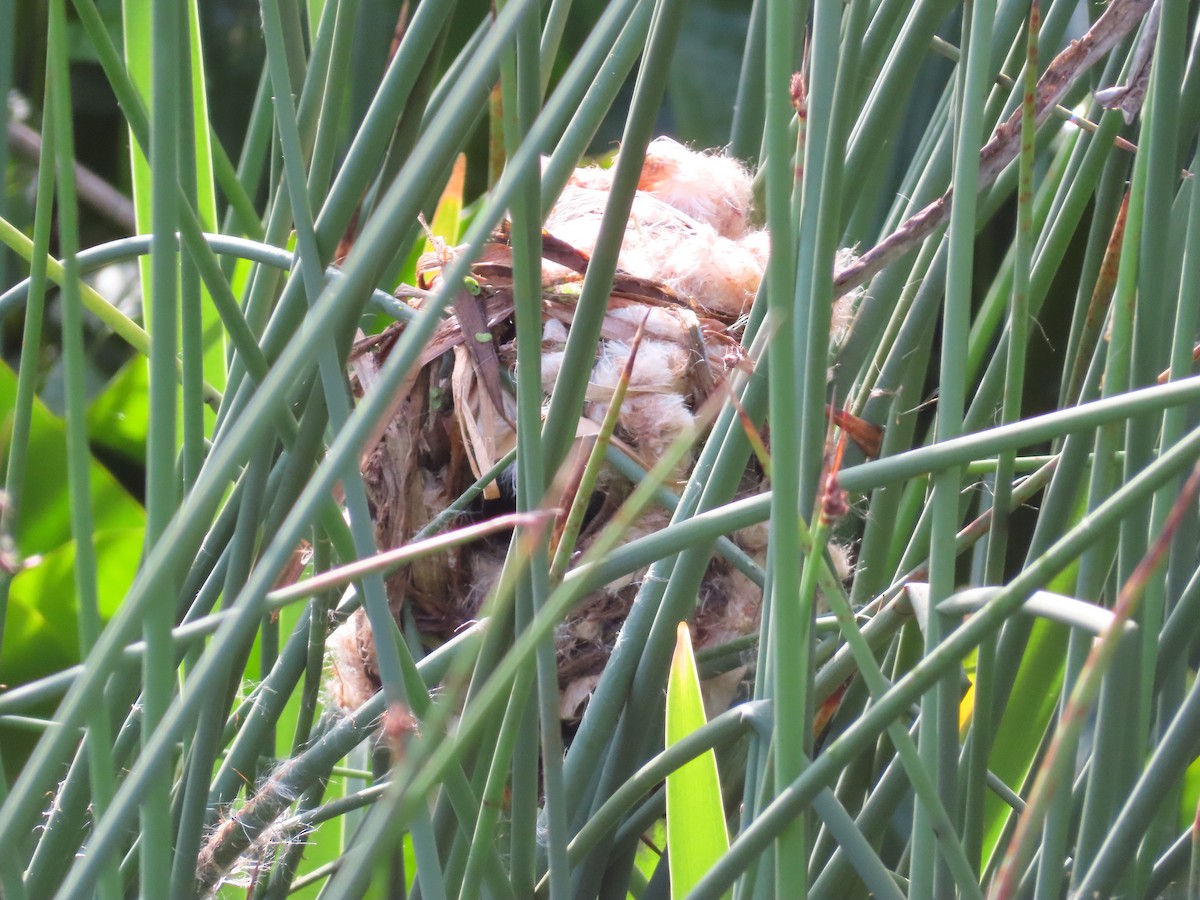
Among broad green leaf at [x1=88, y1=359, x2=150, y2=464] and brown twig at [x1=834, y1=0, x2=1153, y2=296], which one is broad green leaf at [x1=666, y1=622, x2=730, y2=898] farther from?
broad green leaf at [x1=88, y1=359, x2=150, y2=464]

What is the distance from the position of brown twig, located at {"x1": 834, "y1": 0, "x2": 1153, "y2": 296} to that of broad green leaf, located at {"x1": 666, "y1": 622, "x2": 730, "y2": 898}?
128 mm

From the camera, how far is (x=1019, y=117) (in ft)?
1.14

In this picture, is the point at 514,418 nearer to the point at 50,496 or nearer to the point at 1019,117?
the point at 1019,117

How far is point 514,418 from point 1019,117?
0.25 metres

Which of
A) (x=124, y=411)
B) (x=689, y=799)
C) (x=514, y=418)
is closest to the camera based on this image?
(x=689, y=799)

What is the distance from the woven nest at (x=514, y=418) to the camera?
524mm

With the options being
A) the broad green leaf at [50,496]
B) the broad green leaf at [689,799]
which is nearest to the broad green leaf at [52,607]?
the broad green leaf at [50,496]

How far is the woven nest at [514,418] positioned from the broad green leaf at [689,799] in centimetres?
17

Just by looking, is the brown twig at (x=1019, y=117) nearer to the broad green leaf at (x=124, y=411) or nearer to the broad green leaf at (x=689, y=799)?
the broad green leaf at (x=689, y=799)

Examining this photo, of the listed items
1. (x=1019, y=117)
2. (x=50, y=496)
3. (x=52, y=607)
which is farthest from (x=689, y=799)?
(x=50, y=496)

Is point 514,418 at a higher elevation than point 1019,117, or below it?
below

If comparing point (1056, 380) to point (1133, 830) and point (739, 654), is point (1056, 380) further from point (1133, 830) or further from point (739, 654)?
point (1133, 830)

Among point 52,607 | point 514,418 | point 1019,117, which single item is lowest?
point 52,607

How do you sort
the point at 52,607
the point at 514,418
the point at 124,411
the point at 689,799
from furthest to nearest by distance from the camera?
the point at 124,411 < the point at 52,607 < the point at 514,418 < the point at 689,799
